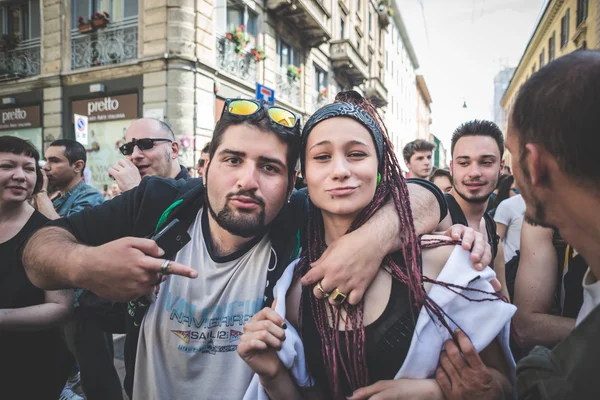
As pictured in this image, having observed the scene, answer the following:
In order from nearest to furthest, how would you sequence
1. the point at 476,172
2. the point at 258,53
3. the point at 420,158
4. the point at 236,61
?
the point at 476,172
the point at 420,158
the point at 236,61
the point at 258,53

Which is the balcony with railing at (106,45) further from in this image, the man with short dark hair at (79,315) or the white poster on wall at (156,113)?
the man with short dark hair at (79,315)

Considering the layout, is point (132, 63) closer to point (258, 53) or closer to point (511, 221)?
point (258, 53)

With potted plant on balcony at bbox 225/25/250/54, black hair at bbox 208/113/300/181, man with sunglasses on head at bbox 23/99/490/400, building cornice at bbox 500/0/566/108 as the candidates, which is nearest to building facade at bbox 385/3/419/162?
building cornice at bbox 500/0/566/108

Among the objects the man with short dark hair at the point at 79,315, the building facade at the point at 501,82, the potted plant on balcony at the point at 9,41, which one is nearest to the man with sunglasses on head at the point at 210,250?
the man with short dark hair at the point at 79,315

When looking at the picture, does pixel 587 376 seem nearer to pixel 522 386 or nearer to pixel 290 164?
pixel 522 386

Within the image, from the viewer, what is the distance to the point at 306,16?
14234mm

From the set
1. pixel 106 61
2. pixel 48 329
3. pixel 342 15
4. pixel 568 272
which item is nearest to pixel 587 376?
pixel 568 272

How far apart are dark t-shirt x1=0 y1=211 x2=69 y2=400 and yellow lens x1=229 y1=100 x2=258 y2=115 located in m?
1.52

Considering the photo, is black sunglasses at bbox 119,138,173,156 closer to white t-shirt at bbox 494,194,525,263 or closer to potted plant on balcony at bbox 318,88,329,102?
white t-shirt at bbox 494,194,525,263

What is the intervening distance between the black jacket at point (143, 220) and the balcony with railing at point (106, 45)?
10.4m

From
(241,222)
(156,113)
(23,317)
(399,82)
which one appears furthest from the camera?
(399,82)

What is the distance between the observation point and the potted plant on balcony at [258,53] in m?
12.3

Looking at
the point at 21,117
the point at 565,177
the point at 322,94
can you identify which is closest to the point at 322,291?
the point at 565,177

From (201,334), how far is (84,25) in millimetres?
12730
